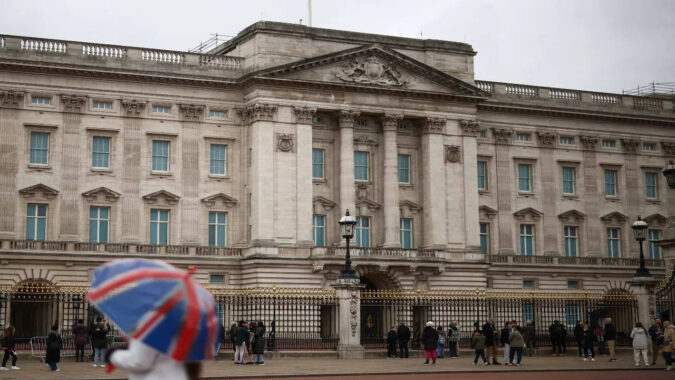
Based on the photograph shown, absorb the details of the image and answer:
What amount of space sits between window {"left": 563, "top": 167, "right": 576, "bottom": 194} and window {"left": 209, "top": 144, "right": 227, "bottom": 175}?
2208 centimetres

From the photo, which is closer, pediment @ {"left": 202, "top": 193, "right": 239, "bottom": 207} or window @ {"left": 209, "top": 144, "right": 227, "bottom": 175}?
pediment @ {"left": 202, "top": 193, "right": 239, "bottom": 207}

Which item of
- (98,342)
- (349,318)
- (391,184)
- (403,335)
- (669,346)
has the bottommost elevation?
(669,346)

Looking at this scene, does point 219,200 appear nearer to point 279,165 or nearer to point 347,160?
point 279,165

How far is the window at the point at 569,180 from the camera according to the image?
2618 inches

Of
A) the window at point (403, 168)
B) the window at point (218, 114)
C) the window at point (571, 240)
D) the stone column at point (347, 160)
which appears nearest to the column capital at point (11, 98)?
the window at point (218, 114)

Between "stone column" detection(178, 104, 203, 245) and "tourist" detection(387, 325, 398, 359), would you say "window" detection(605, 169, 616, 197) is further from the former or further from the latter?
"tourist" detection(387, 325, 398, 359)

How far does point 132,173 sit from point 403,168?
1557cm

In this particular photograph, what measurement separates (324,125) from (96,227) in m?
13.6

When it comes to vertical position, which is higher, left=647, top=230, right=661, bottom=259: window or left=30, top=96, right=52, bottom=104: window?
left=30, top=96, right=52, bottom=104: window

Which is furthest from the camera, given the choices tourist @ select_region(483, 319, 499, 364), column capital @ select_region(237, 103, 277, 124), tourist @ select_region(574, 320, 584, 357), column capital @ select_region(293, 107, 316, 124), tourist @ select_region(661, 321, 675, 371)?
column capital @ select_region(293, 107, 316, 124)

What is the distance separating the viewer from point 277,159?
56.5 metres

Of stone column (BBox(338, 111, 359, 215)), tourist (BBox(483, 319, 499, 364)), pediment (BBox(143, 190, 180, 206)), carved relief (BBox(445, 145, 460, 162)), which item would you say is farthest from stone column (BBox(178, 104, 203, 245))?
tourist (BBox(483, 319, 499, 364))

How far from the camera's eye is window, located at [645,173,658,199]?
6862 cm

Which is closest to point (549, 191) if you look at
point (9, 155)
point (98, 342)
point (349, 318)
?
Result: point (349, 318)
